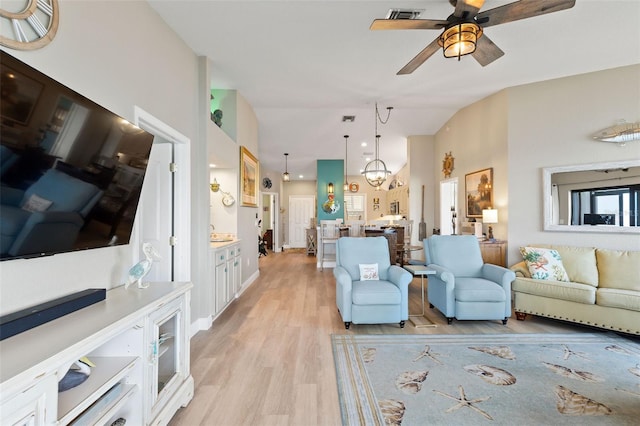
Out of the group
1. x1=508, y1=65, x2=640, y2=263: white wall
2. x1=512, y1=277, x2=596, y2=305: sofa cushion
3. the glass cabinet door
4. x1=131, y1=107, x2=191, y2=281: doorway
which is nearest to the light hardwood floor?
the glass cabinet door

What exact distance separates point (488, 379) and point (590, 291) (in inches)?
72.2

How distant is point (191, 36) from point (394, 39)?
6.79ft

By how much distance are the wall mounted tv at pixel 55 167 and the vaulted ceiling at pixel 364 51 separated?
1.63m

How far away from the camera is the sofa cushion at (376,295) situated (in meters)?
3.24

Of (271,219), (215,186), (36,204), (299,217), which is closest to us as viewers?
(36,204)

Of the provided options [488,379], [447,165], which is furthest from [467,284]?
[447,165]

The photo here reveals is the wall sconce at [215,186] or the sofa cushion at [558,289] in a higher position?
the wall sconce at [215,186]

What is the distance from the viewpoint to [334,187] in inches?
351

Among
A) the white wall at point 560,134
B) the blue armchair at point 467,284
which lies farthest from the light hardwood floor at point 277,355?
the white wall at point 560,134

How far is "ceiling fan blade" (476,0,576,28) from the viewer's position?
206 cm

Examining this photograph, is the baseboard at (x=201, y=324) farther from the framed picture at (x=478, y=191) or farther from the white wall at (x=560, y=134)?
the framed picture at (x=478, y=191)

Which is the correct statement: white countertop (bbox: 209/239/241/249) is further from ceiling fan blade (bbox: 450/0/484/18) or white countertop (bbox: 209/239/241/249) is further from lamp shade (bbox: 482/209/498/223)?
lamp shade (bbox: 482/209/498/223)

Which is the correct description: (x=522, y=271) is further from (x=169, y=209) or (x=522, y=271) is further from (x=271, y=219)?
(x=271, y=219)

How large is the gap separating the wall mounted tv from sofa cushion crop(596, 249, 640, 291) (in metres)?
4.79
